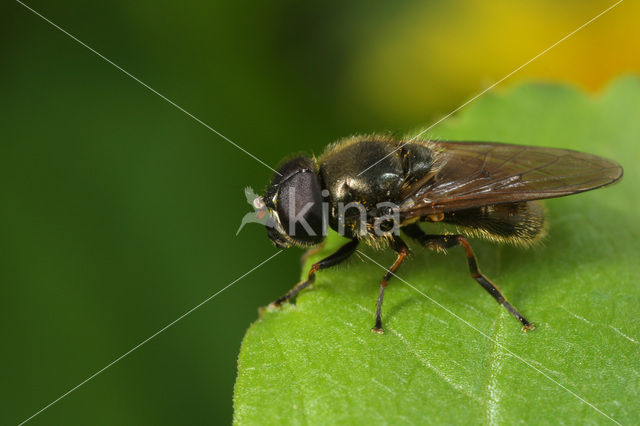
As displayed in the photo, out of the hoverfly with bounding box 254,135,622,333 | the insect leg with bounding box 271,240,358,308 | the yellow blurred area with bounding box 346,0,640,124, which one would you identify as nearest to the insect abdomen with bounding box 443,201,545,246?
the hoverfly with bounding box 254,135,622,333

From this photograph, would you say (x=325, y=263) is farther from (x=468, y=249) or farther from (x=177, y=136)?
(x=177, y=136)

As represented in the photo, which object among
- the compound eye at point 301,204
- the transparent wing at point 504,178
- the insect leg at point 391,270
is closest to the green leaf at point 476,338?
the insect leg at point 391,270

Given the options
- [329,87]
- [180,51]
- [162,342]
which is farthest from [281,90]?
[162,342]

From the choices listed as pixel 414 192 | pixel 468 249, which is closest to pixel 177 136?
pixel 414 192

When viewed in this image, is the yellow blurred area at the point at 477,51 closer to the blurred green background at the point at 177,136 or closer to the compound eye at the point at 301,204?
the blurred green background at the point at 177,136

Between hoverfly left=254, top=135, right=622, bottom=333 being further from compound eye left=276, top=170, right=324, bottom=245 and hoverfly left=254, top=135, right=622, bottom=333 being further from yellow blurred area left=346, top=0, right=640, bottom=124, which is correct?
yellow blurred area left=346, top=0, right=640, bottom=124

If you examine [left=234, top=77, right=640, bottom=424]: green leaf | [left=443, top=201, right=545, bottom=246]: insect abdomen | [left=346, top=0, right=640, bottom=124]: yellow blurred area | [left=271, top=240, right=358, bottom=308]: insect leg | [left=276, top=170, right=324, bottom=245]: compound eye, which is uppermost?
[left=346, top=0, right=640, bottom=124]: yellow blurred area
